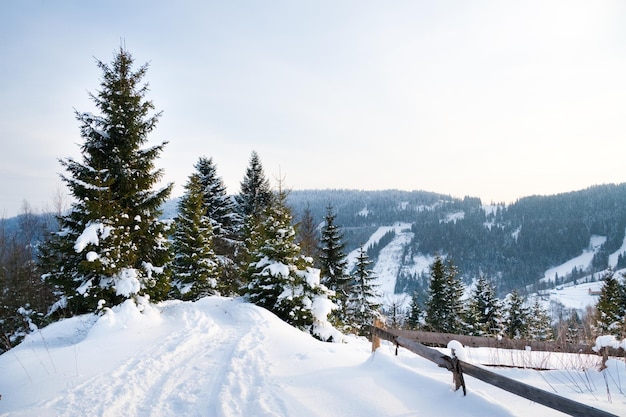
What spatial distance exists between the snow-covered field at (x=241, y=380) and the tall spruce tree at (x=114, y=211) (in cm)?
209

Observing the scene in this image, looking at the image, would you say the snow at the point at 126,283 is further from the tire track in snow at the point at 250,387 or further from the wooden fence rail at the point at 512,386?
the wooden fence rail at the point at 512,386

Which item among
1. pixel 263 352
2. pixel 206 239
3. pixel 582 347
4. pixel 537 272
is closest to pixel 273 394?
pixel 263 352

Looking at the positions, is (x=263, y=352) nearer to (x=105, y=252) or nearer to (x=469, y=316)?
(x=105, y=252)

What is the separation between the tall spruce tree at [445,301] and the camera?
1168 inches

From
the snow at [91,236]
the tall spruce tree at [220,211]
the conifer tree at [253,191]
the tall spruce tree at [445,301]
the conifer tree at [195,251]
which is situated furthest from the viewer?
the tall spruce tree at [445,301]

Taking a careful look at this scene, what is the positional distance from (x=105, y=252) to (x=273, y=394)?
797cm

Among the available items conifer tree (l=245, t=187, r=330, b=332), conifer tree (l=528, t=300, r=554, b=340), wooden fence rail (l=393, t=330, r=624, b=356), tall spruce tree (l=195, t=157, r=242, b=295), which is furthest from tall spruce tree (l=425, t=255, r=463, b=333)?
wooden fence rail (l=393, t=330, r=624, b=356)

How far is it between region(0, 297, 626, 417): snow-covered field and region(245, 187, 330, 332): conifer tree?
11.9 ft

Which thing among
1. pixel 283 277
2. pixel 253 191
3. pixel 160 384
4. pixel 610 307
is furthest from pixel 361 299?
pixel 160 384

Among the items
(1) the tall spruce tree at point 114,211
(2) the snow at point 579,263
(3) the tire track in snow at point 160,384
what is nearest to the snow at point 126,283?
(1) the tall spruce tree at point 114,211

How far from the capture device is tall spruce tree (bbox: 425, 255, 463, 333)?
1168 inches

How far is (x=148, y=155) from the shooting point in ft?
40.1

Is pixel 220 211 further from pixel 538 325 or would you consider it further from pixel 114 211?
pixel 538 325

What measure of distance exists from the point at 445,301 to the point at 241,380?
28303mm
